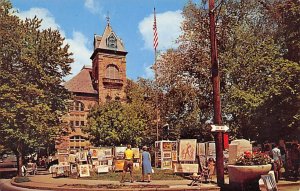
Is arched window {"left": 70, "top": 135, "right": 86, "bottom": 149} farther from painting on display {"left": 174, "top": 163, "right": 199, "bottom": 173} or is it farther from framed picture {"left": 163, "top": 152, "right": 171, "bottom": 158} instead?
painting on display {"left": 174, "top": 163, "right": 199, "bottom": 173}

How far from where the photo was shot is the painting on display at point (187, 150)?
2164 centimetres

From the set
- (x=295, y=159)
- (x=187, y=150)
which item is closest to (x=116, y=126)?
(x=187, y=150)

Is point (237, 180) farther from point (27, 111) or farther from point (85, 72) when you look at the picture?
point (85, 72)

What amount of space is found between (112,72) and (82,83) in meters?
5.82

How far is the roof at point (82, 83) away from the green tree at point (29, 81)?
27.3m

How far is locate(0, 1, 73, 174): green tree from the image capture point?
109 feet

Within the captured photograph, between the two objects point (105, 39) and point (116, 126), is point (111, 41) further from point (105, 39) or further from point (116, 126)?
point (116, 126)

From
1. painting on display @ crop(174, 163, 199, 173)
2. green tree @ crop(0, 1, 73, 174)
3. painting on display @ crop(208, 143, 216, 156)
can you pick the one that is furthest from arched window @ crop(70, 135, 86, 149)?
painting on display @ crop(174, 163, 199, 173)

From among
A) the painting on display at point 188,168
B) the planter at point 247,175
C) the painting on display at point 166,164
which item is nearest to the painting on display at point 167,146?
the painting on display at point 166,164

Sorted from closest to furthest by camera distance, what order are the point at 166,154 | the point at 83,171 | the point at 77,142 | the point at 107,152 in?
the point at 83,171, the point at 166,154, the point at 107,152, the point at 77,142

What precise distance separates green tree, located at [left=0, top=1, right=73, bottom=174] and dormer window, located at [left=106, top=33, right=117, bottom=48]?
103 feet

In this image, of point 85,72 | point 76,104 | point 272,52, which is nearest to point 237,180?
point 272,52

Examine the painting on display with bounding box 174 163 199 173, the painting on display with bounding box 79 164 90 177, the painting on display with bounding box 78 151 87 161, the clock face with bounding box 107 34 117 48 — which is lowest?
the painting on display with bounding box 79 164 90 177

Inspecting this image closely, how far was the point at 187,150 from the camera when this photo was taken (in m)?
21.9
